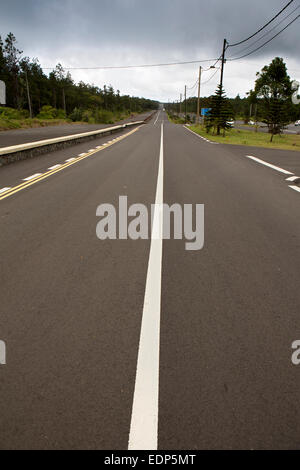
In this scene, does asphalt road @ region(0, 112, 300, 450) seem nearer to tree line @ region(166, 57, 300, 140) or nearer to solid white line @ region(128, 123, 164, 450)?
solid white line @ region(128, 123, 164, 450)

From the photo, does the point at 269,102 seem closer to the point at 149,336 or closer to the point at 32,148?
the point at 32,148

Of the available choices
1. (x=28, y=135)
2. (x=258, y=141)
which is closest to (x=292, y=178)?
(x=258, y=141)

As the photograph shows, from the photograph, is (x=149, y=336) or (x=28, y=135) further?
(x=28, y=135)

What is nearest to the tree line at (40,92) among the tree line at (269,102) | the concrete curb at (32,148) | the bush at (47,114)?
the bush at (47,114)

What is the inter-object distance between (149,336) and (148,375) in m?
0.42

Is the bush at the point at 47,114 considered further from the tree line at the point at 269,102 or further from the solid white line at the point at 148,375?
the solid white line at the point at 148,375

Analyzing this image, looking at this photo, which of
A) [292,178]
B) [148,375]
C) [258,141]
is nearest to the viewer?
[148,375]

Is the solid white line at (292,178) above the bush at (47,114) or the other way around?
the other way around

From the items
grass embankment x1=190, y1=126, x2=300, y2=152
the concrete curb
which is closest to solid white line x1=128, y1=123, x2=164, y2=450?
the concrete curb

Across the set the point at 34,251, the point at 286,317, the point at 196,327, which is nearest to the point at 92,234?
the point at 34,251

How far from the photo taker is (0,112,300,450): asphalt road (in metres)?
1.89

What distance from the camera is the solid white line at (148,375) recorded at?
183 centimetres

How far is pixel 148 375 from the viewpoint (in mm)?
2266
